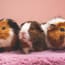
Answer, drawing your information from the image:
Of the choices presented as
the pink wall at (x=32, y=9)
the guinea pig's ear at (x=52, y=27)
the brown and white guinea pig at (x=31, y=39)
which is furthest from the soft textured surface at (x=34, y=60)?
the pink wall at (x=32, y=9)

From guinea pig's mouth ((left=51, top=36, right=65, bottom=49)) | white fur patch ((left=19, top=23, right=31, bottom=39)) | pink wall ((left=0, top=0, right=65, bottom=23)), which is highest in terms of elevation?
pink wall ((left=0, top=0, right=65, bottom=23))

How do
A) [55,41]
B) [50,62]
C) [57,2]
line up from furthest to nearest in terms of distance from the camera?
1. [57,2]
2. [55,41]
3. [50,62]

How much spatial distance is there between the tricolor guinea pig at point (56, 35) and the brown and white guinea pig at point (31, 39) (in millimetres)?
47

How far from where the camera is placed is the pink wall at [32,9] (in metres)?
1.55

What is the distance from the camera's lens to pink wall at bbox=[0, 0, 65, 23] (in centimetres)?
155

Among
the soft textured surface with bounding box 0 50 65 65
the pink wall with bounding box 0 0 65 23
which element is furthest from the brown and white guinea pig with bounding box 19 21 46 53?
the pink wall with bounding box 0 0 65 23

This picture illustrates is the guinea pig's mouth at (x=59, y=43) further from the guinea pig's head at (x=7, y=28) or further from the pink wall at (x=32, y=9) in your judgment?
the pink wall at (x=32, y=9)

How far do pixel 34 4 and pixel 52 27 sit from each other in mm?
531

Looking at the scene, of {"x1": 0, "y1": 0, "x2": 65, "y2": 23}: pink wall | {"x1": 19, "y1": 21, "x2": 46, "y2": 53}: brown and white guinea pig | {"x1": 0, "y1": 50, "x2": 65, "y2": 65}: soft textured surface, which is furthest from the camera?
{"x1": 0, "y1": 0, "x2": 65, "y2": 23}: pink wall

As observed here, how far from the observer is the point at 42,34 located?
1071 millimetres

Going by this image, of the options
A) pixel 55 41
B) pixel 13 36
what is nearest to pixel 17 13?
pixel 13 36

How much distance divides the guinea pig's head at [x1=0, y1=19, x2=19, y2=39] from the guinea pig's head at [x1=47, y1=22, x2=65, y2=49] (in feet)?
0.77

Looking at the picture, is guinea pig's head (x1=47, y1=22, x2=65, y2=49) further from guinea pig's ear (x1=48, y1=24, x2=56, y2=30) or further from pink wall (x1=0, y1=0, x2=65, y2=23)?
pink wall (x1=0, y1=0, x2=65, y2=23)

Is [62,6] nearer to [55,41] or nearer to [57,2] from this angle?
[57,2]
